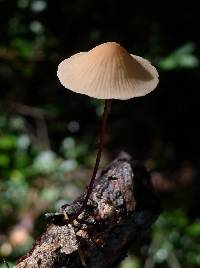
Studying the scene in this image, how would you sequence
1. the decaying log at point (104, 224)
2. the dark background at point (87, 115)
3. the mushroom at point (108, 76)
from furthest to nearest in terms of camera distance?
the dark background at point (87, 115) < the decaying log at point (104, 224) < the mushroom at point (108, 76)

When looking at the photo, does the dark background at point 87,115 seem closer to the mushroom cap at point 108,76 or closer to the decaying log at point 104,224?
the decaying log at point 104,224

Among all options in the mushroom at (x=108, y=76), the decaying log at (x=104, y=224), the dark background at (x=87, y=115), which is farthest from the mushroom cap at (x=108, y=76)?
the dark background at (x=87, y=115)

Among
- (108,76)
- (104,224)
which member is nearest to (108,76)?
(108,76)

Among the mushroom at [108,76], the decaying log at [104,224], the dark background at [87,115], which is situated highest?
the dark background at [87,115]

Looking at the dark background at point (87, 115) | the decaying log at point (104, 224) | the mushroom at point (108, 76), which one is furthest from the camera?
the dark background at point (87, 115)

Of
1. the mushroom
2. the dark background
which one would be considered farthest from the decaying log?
the dark background

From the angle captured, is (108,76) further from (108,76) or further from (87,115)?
(87,115)
